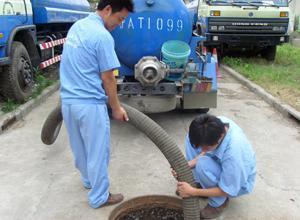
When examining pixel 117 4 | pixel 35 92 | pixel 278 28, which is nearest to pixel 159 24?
pixel 117 4

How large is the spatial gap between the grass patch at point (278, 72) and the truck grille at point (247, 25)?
0.88 m

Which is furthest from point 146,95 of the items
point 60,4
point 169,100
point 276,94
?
point 60,4

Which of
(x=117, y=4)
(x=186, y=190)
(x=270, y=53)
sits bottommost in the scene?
(x=270, y=53)

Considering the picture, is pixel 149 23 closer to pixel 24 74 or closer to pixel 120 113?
pixel 120 113

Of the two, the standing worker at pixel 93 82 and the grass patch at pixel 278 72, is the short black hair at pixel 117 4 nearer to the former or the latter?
the standing worker at pixel 93 82

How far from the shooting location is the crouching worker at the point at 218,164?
3.05 m

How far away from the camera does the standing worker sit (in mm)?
3141

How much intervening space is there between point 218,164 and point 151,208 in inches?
31.7

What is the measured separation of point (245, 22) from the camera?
11.2 meters

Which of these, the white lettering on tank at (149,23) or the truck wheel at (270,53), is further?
the truck wheel at (270,53)

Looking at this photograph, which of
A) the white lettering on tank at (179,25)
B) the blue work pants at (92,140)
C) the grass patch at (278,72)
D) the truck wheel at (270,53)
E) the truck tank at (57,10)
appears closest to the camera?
the blue work pants at (92,140)

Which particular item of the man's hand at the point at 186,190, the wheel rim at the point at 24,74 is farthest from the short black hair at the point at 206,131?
the wheel rim at the point at 24,74

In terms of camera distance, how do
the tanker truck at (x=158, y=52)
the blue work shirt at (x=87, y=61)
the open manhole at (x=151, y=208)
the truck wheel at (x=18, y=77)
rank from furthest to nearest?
1. the truck wheel at (x=18, y=77)
2. the tanker truck at (x=158, y=52)
3. the open manhole at (x=151, y=208)
4. the blue work shirt at (x=87, y=61)

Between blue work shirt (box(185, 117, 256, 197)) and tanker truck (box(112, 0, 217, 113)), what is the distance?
201cm
